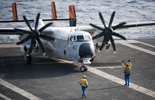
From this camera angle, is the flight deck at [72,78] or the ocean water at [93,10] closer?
the flight deck at [72,78]

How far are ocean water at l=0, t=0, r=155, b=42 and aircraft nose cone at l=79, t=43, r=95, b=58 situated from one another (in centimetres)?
5415

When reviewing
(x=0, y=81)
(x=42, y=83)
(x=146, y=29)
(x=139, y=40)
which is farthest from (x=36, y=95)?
(x=146, y=29)

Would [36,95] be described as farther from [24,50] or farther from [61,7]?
[61,7]

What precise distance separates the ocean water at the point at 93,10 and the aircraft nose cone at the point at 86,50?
54.2 metres

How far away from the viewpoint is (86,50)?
30.9 meters

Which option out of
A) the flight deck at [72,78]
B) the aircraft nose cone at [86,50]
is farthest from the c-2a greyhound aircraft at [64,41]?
the flight deck at [72,78]

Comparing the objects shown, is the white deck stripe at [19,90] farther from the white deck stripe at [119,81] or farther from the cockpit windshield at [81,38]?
the cockpit windshield at [81,38]

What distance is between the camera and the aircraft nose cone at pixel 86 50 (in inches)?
1218

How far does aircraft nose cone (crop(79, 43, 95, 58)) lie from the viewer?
30.9 meters

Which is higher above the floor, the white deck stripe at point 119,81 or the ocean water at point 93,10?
the ocean water at point 93,10

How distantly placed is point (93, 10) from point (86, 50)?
79890mm

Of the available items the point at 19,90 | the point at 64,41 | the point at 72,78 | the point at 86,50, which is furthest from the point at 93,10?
the point at 19,90

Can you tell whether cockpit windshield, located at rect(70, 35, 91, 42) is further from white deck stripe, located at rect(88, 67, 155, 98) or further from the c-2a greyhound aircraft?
white deck stripe, located at rect(88, 67, 155, 98)

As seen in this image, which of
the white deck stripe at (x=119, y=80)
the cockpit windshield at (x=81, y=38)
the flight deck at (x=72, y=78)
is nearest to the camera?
the flight deck at (x=72, y=78)
